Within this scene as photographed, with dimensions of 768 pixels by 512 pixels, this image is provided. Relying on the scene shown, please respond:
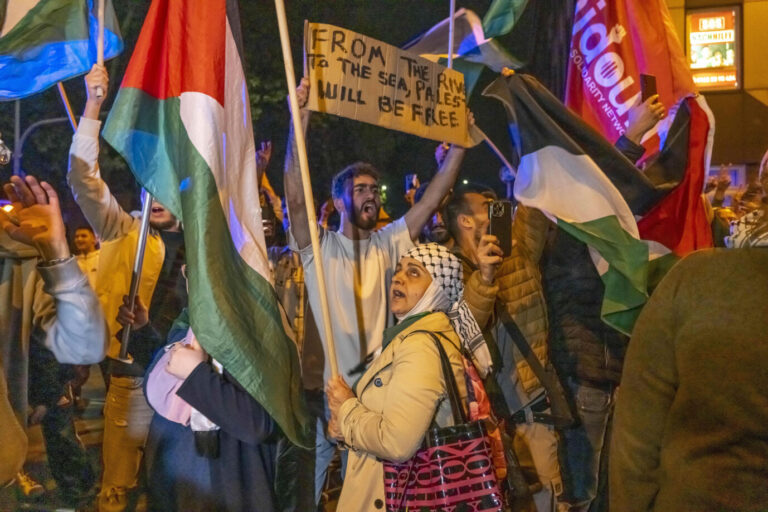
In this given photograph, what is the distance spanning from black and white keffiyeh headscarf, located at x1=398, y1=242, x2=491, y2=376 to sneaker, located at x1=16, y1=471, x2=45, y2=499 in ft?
9.38

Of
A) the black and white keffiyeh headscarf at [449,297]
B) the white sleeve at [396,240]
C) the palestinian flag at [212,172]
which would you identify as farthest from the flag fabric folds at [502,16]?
the palestinian flag at [212,172]

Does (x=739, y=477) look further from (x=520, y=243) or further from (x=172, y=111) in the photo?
(x=520, y=243)

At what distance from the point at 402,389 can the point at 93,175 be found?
2573 mm

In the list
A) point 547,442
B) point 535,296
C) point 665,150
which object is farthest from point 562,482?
point 665,150

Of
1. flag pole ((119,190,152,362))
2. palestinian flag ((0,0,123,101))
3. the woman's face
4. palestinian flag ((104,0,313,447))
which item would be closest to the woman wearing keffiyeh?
the woman's face

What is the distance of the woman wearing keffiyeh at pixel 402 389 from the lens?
336cm

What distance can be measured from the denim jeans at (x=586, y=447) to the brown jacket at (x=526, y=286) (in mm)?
657

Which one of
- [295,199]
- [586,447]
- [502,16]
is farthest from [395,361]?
[502,16]

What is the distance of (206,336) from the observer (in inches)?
140

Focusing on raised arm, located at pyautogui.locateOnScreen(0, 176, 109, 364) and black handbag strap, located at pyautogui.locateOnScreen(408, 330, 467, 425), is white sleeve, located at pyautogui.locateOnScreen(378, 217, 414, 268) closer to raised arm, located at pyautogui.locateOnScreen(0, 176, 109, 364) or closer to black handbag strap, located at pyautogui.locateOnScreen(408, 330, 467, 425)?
black handbag strap, located at pyautogui.locateOnScreen(408, 330, 467, 425)

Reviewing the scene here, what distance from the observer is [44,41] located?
4.70 meters

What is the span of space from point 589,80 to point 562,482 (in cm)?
297

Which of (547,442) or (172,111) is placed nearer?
(172,111)

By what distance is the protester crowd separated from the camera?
2.68 metres
